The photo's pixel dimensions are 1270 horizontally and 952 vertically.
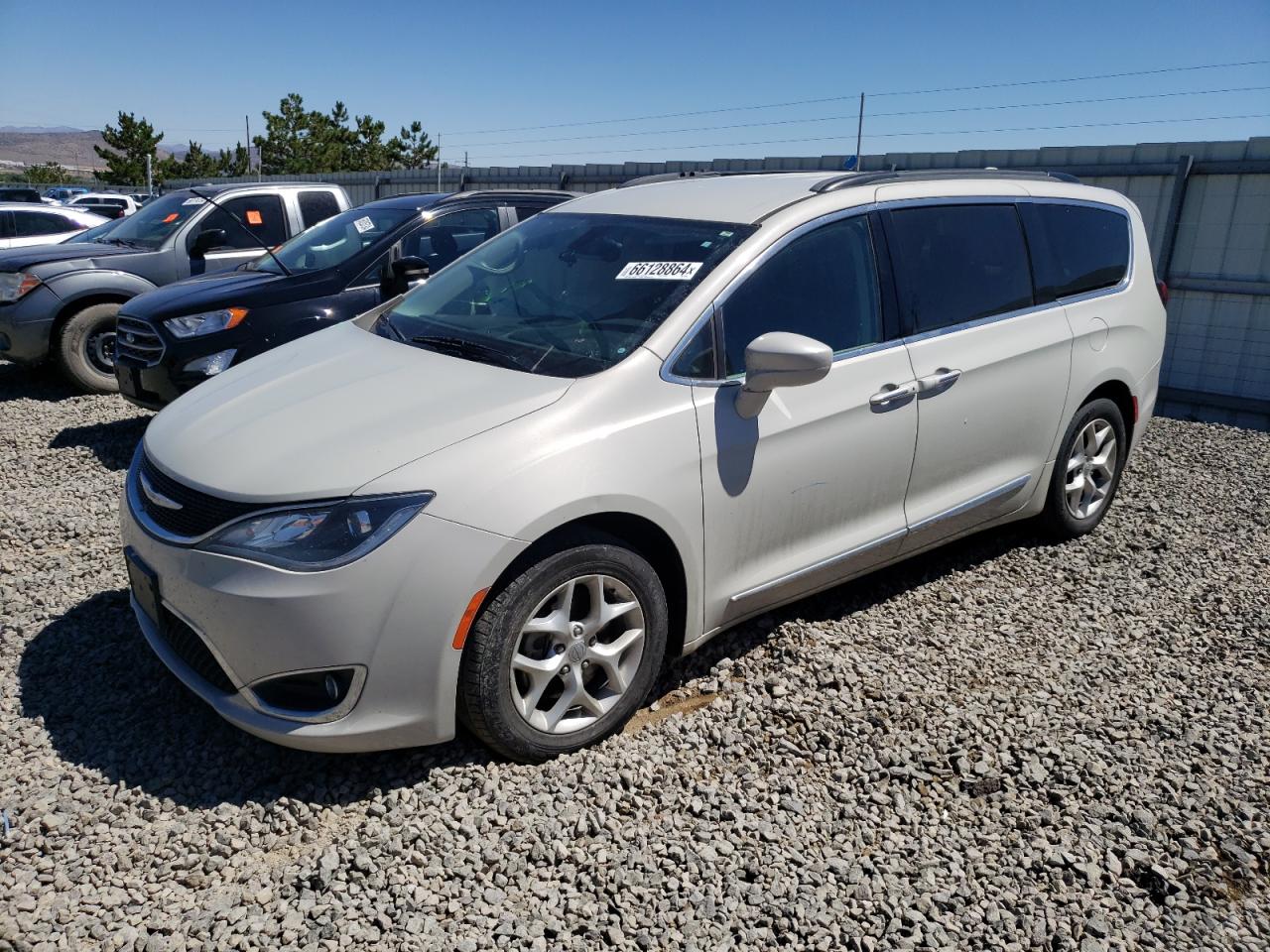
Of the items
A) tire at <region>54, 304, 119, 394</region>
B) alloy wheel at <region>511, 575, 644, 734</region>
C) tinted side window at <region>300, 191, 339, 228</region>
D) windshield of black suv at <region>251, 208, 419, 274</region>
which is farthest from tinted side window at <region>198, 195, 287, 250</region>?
alloy wheel at <region>511, 575, 644, 734</region>

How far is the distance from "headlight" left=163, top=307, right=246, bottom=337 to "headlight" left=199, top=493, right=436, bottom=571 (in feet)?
12.9

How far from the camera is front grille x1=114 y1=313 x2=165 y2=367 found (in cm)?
627

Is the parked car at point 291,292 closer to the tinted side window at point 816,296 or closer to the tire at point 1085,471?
the tinted side window at point 816,296

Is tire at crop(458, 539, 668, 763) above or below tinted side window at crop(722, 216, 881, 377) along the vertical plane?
below

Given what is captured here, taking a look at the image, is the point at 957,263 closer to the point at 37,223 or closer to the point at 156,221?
the point at 156,221

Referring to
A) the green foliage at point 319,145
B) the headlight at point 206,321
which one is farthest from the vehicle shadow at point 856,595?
the green foliage at point 319,145

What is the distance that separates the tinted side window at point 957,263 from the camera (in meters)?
3.97

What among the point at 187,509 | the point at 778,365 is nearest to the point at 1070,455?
the point at 778,365

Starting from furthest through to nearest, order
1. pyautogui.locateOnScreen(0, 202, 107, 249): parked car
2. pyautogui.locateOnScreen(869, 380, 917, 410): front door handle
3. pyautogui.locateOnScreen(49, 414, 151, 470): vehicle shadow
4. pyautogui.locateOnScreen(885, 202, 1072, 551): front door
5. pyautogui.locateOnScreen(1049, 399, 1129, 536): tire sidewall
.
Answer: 1. pyautogui.locateOnScreen(0, 202, 107, 249): parked car
2. pyautogui.locateOnScreen(49, 414, 151, 470): vehicle shadow
3. pyautogui.locateOnScreen(1049, 399, 1129, 536): tire sidewall
4. pyautogui.locateOnScreen(885, 202, 1072, 551): front door
5. pyautogui.locateOnScreen(869, 380, 917, 410): front door handle

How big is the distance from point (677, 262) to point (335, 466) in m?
1.46

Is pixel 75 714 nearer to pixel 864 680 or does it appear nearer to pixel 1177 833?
pixel 864 680

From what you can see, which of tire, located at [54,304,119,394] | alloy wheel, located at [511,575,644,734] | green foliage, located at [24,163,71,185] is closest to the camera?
alloy wheel, located at [511,575,644,734]

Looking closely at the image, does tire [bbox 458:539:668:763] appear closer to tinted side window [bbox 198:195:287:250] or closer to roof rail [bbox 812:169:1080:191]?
roof rail [bbox 812:169:1080:191]

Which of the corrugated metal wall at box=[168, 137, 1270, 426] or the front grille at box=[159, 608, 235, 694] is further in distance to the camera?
the corrugated metal wall at box=[168, 137, 1270, 426]
